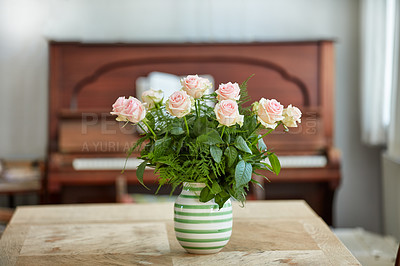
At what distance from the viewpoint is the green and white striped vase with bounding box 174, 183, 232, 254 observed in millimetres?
1746

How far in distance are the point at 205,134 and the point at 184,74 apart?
104 inches

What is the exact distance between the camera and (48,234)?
2072 mm

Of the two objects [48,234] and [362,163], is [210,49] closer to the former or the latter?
[362,163]

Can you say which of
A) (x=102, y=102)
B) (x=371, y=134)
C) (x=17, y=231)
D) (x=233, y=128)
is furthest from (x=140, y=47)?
(x=233, y=128)

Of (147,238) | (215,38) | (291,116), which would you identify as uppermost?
(215,38)

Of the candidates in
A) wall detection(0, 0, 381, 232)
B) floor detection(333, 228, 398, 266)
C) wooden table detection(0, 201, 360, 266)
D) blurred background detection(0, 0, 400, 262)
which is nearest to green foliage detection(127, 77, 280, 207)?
wooden table detection(0, 201, 360, 266)

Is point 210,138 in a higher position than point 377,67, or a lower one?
lower

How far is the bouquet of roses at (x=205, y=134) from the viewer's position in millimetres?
1640

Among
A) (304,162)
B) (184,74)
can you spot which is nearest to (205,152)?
(304,162)

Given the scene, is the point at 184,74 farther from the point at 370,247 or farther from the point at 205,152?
the point at 205,152

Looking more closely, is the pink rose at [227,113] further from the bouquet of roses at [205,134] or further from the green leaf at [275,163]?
the green leaf at [275,163]

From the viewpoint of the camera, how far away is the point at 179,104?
1.62 metres

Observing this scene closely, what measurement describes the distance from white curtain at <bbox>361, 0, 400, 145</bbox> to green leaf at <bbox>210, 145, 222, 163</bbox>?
9.33 feet

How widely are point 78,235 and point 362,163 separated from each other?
317 cm
